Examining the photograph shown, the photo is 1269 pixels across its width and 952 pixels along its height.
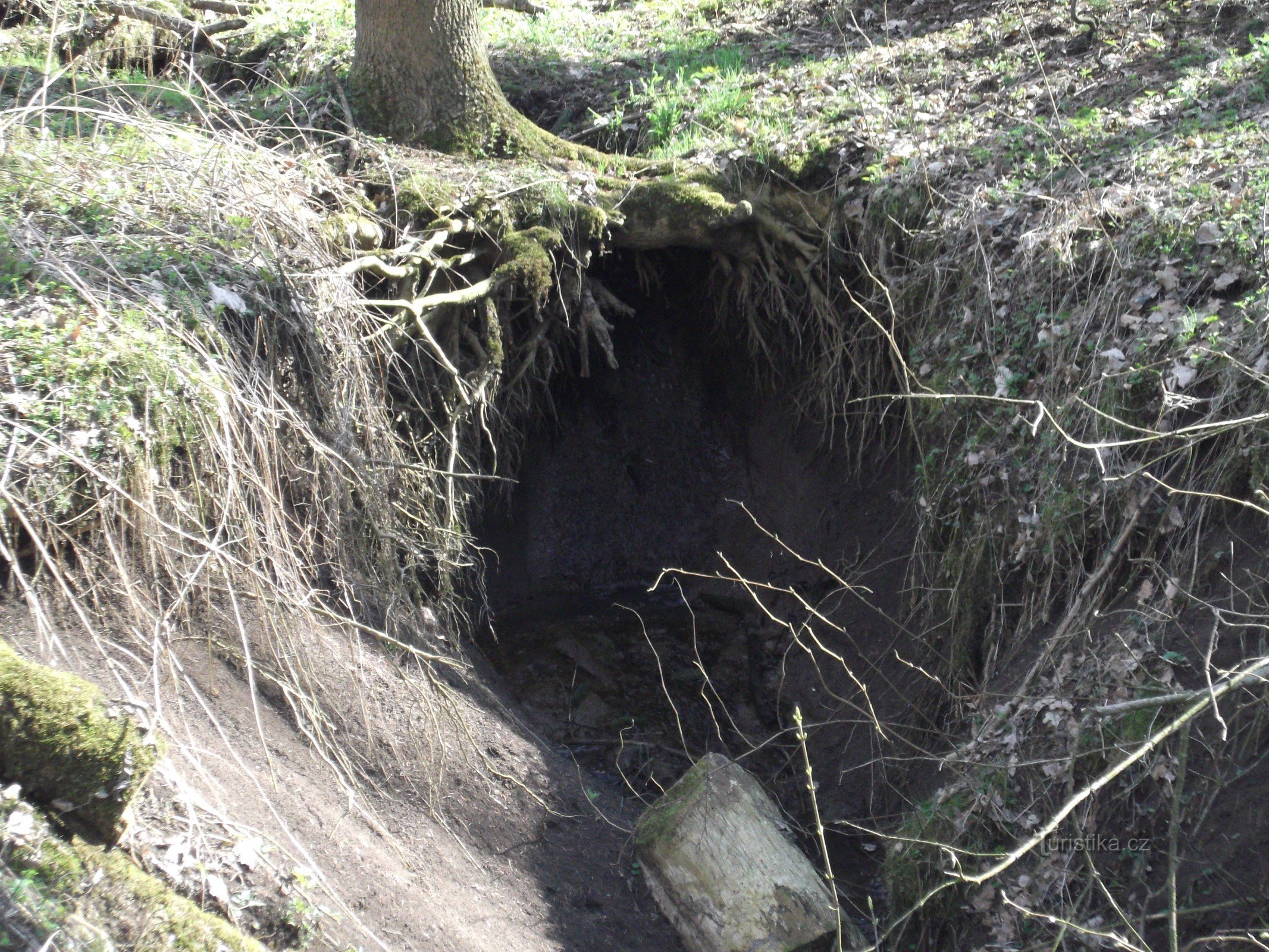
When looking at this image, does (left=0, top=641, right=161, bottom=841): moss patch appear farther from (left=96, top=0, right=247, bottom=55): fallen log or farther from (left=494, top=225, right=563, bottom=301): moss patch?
(left=96, top=0, right=247, bottom=55): fallen log

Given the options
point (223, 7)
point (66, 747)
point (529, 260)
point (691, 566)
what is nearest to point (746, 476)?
point (691, 566)

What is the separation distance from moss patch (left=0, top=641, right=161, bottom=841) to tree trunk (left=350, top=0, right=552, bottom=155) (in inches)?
168

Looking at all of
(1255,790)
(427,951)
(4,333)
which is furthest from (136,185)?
(1255,790)

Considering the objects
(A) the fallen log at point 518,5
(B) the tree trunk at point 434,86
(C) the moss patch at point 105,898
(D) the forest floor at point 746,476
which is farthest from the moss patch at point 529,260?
(A) the fallen log at point 518,5

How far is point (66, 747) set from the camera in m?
2.51

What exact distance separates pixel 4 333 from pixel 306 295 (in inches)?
49.9

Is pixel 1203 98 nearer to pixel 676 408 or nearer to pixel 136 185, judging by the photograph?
pixel 676 408

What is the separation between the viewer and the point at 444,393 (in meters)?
5.21

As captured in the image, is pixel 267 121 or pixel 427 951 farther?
pixel 267 121

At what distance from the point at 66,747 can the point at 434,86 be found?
4.64m

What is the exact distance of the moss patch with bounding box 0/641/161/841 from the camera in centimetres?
248

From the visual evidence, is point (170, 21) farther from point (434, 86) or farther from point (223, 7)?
point (434, 86)

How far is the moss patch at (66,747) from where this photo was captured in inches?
97.8

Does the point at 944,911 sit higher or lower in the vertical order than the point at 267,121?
lower
